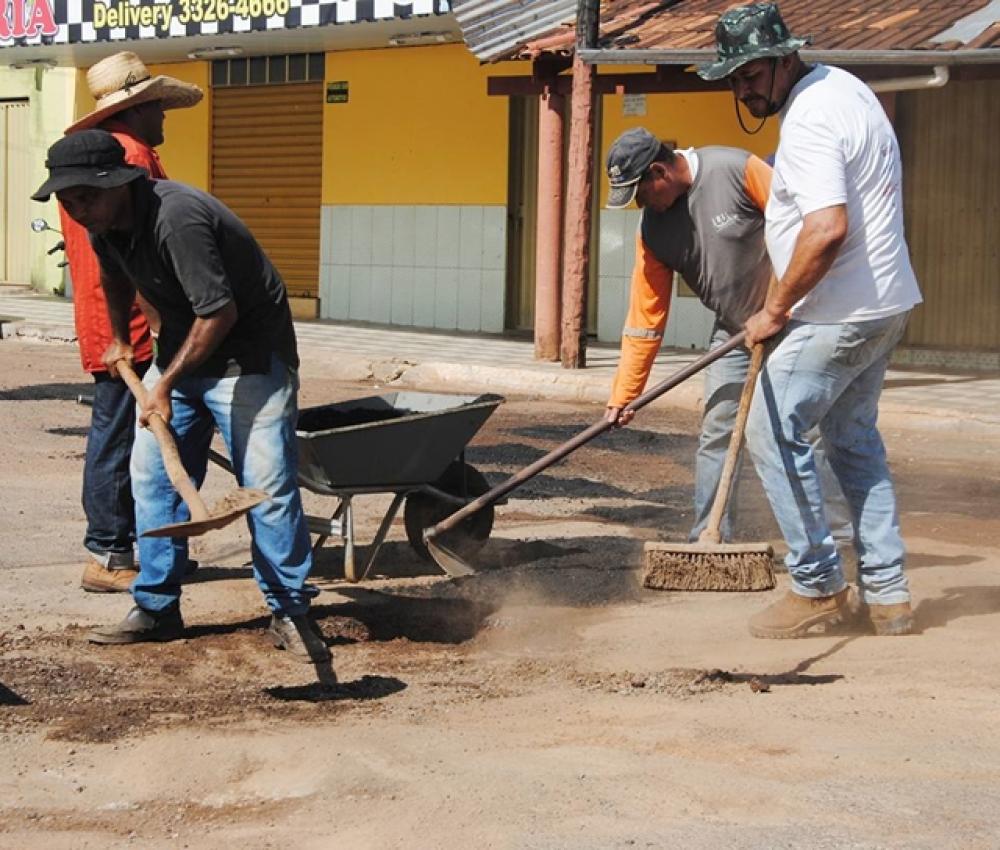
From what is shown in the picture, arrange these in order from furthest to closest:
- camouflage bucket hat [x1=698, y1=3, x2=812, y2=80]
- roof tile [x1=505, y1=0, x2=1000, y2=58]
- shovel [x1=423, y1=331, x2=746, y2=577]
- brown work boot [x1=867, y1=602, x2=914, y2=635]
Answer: roof tile [x1=505, y1=0, x2=1000, y2=58] < shovel [x1=423, y1=331, x2=746, y2=577] < brown work boot [x1=867, y1=602, x2=914, y2=635] < camouflage bucket hat [x1=698, y1=3, x2=812, y2=80]

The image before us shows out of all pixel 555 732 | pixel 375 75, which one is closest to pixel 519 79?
pixel 375 75

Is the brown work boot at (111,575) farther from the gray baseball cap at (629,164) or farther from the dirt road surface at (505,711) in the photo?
the gray baseball cap at (629,164)

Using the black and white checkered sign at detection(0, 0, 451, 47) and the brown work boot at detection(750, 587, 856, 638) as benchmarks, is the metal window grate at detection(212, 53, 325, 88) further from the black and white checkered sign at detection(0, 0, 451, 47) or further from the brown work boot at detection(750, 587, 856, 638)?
the brown work boot at detection(750, 587, 856, 638)

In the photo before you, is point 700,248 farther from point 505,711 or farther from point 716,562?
point 505,711

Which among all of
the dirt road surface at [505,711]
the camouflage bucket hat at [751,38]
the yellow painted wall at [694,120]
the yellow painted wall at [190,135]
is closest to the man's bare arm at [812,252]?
the camouflage bucket hat at [751,38]

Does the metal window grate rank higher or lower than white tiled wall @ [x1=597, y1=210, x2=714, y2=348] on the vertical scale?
higher

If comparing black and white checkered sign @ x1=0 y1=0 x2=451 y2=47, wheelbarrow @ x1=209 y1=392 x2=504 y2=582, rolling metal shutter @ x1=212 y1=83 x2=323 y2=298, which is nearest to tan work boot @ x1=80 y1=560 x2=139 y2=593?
wheelbarrow @ x1=209 y1=392 x2=504 y2=582

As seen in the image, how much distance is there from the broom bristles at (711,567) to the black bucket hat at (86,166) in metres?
2.05

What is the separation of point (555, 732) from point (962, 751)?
101 cm

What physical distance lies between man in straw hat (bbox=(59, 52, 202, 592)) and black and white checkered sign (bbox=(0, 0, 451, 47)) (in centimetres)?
1029

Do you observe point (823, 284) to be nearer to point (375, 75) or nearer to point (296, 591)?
point (296, 591)

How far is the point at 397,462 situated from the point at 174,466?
4.18 feet

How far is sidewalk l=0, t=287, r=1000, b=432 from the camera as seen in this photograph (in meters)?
11.9

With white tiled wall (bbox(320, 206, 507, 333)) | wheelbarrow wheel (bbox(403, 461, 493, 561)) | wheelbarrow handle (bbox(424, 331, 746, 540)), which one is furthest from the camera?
white tiled wall (bbox(320, 206, 507, 333))
